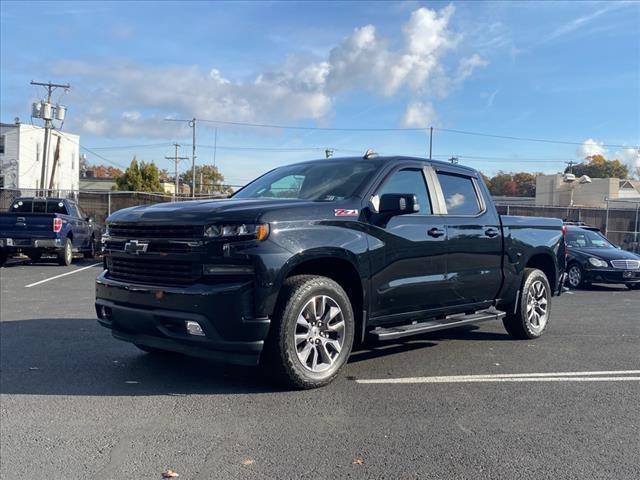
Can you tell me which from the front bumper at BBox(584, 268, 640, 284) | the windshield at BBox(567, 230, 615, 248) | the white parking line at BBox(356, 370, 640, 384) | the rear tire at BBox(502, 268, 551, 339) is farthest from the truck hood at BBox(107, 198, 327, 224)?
the windshield at BBox(567, 230, 615, 248)

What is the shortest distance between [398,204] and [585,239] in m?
11.3

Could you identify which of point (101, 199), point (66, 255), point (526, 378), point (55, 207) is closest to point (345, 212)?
point (526, 378)

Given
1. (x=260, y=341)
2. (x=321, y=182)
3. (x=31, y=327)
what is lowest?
(x=31, y=327)

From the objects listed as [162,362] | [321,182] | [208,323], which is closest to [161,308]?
[208,323]

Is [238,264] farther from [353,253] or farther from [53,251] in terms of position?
[53,251]

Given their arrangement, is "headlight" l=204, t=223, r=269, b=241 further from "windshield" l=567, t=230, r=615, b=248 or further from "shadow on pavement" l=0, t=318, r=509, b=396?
"windshield" l=567, t=230, r=615, b=248

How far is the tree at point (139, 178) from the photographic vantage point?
187 feet

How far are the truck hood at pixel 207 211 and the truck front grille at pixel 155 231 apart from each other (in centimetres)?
4

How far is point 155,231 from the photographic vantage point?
16.4ft

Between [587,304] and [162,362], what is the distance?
8074 mm

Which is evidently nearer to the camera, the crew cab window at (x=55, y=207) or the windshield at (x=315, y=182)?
the windshield at (x=315, y=182)

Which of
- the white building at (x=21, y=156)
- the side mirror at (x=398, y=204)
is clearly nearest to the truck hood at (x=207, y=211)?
the side mirror at (x=398, y=204)

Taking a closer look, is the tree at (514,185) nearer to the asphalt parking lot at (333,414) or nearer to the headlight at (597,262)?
the headlight at (597,262)

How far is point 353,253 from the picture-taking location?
5.21 metres
